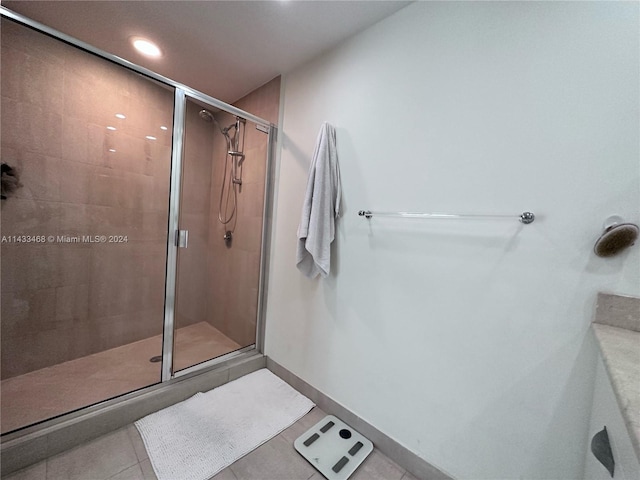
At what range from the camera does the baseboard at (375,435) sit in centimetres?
117

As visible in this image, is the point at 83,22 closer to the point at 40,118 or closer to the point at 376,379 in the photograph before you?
the point at 40,118

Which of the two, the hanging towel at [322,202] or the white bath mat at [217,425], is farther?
the hanging towel at [322,202]

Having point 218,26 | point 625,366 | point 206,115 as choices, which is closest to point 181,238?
point 206,115

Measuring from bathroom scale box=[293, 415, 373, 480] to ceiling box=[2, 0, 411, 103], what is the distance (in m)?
2.33

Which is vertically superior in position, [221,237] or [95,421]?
[221,237]

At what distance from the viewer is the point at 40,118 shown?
157 cm

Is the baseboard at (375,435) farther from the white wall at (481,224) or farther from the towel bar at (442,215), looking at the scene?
the towel bar at (442,215)

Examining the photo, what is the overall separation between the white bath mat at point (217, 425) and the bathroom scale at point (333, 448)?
0.55 ft

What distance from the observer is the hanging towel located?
1471 millimetres

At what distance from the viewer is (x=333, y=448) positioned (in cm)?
131

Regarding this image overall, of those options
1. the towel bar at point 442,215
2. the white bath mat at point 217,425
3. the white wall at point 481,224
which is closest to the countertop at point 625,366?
the white wall at point 481,224

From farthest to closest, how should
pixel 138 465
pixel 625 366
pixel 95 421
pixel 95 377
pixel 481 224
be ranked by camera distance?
pixel 95 377, pixel 95 421, pixel 138 465, pixel 481 224, pixel 625 366

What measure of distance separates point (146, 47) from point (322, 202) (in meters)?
1.67

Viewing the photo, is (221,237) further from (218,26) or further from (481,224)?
(481,224)
